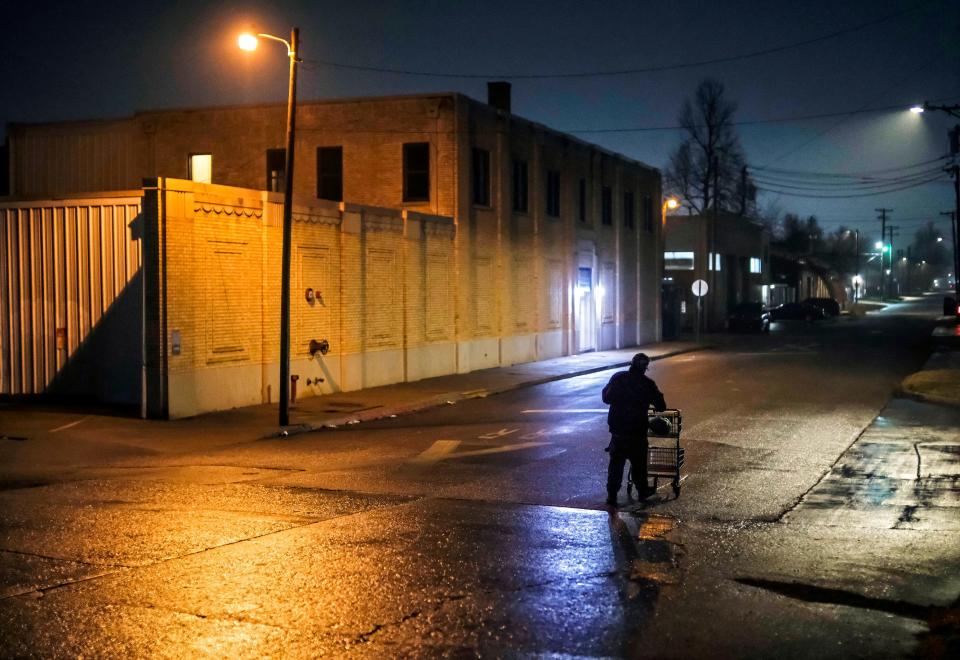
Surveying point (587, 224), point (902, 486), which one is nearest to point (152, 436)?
point (902, 486)

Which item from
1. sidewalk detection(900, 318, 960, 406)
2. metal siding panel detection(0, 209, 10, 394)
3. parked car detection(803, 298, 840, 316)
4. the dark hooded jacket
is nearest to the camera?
the dark hooded jacket

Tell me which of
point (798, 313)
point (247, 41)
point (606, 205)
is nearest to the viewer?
point (247, 41)

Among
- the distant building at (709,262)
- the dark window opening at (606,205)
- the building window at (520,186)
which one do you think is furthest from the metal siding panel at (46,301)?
the distant building at (709,262)

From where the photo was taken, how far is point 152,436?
1806 cm

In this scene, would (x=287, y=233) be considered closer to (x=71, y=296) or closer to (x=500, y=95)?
(x=71, y=296)

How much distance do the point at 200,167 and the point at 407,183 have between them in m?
7.56

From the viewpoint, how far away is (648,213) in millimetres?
50531

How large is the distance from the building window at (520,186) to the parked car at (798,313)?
47608mm

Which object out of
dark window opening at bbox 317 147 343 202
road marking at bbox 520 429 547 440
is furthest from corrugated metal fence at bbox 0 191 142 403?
dark window opening at bbox 317 147 343 202

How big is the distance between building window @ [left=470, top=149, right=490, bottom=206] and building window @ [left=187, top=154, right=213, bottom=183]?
342 inches

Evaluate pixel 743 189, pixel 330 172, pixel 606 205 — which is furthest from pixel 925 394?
pixel 743 189

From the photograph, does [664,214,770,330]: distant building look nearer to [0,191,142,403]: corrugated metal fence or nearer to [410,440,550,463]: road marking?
[0,191,142,403]: corrugated metal fence

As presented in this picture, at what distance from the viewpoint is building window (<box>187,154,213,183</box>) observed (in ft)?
113

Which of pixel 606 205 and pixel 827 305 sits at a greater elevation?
pixel 606 205
